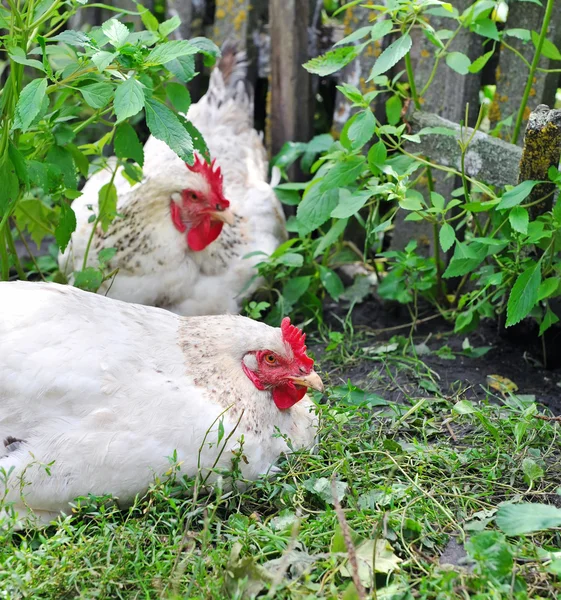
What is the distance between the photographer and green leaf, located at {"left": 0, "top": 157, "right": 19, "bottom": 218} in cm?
267

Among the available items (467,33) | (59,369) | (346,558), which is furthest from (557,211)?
(59,369)

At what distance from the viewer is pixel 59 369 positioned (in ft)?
7.92

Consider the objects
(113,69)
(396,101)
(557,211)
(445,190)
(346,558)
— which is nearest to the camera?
(346,558)

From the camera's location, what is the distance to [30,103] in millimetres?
2379

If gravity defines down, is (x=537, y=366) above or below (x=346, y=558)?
below

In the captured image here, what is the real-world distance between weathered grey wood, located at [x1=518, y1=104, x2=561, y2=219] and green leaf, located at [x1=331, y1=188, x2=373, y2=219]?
1.91 feet

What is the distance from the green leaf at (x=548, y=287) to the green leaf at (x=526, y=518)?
42.8 inches

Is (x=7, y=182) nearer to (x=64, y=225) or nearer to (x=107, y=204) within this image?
(x=64, y=225)

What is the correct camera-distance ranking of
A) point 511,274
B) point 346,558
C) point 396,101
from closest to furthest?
point 346,558, point 511,274, point 396,101

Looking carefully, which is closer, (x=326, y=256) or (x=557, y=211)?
(x=557, y=211)

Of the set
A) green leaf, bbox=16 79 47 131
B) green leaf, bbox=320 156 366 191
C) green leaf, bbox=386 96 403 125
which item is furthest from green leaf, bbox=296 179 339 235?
green leaf, bbox=16 79 47 131

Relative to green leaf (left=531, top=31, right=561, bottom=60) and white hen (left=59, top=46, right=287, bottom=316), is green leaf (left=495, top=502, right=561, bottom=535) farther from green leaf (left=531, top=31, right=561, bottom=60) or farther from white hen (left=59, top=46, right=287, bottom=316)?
white hen (left=59, top=46, right=287, bottom=316)

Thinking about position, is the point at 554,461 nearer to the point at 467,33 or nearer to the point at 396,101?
the point at 396,101

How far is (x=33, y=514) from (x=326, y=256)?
199cm
